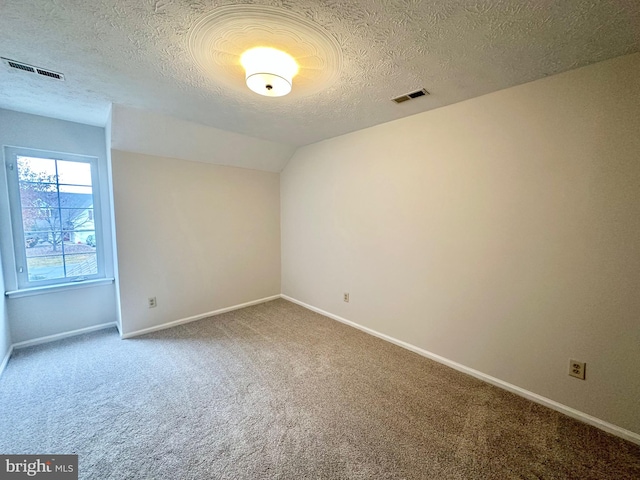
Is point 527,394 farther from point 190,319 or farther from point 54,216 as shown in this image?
point 54,216

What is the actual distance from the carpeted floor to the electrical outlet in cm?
31

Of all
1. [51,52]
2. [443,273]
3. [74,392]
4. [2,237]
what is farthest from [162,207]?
[443,273]

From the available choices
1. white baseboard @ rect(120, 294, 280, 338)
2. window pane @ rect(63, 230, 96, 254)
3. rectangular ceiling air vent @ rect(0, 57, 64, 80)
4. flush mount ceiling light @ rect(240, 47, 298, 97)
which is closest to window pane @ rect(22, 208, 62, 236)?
window pane @ rect(63, 230, 96, 254)

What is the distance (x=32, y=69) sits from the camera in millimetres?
1749

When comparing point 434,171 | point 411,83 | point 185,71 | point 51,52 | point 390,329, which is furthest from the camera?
point 390,329

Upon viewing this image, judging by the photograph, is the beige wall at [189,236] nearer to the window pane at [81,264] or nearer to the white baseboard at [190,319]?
the white baseboard at [190,319]

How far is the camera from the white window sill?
2609mm

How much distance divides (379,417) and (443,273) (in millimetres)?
1341

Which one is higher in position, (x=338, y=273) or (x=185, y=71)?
(x=185, y=71)

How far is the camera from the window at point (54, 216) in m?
2.62

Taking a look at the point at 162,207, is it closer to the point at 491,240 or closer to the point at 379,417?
the point at 379,417

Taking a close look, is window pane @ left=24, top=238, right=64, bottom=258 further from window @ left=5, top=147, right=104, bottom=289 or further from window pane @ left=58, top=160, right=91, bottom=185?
window pane @ left=58, top=160, right=91, bottom=185

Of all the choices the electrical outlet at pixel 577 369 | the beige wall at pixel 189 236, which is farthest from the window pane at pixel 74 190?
the electrical outlet at pixel 577 369

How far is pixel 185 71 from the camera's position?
67.6 inches
